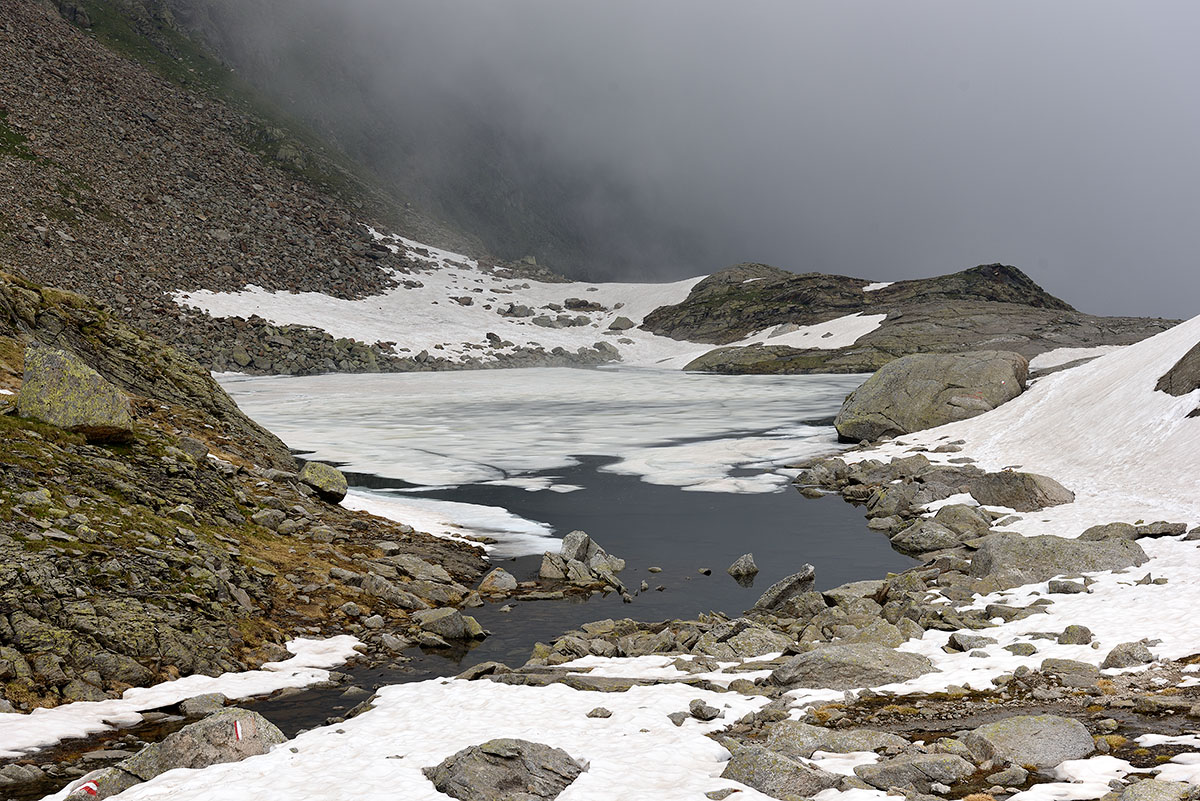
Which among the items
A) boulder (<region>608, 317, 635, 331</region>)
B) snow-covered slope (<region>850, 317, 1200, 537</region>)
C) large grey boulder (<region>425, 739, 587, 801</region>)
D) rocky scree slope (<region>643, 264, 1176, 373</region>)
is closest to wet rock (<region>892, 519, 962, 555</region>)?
snow-covered slope (<region>850, 317, 1200, 537</region>)

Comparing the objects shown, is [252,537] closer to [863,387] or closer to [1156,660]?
[1156,660]

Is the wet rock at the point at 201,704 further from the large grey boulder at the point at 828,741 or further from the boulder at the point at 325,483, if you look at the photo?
the boulder at the point at 325,483

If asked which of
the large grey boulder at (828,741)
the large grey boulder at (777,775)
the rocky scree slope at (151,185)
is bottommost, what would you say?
the large grey boulder at (828,741)

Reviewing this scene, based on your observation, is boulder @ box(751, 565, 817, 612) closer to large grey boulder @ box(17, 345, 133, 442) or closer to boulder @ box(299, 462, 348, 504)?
boulder @ box(299, 462, 348, 504)

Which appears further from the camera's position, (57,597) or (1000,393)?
(1000,393)

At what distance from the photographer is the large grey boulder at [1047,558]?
48.1 feet

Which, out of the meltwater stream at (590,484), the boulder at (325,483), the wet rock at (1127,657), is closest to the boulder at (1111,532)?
the meltwater stream at (590,484)

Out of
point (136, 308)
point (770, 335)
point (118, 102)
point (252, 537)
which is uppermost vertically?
point (118, 102)

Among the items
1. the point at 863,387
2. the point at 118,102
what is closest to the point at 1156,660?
the point at 863,387

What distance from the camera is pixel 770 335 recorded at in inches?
3647

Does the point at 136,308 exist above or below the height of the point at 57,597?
above

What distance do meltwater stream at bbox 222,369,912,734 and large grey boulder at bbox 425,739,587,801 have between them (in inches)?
133

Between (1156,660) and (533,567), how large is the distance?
1211 centimetres

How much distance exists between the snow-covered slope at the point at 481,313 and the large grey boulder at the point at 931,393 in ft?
146
